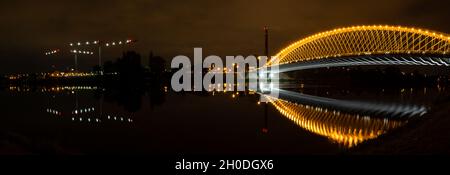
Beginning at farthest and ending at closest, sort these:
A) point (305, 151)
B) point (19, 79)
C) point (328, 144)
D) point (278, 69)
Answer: point (19, 79) < point (278, 69) < point (328, 144) < point (305, 151)

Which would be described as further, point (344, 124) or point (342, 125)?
point (344, 124)

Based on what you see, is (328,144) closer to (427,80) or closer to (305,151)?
(305,151)

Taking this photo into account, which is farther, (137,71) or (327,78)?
(327,78)

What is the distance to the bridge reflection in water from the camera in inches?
719

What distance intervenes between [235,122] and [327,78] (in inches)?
3598

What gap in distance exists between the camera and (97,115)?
29.3 metres

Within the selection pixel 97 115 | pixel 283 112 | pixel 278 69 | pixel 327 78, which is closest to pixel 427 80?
pixel 327 78

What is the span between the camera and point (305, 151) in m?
15.1

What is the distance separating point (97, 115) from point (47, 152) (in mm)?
18594

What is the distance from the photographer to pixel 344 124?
23.3 m

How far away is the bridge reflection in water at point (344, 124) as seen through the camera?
1826cm
